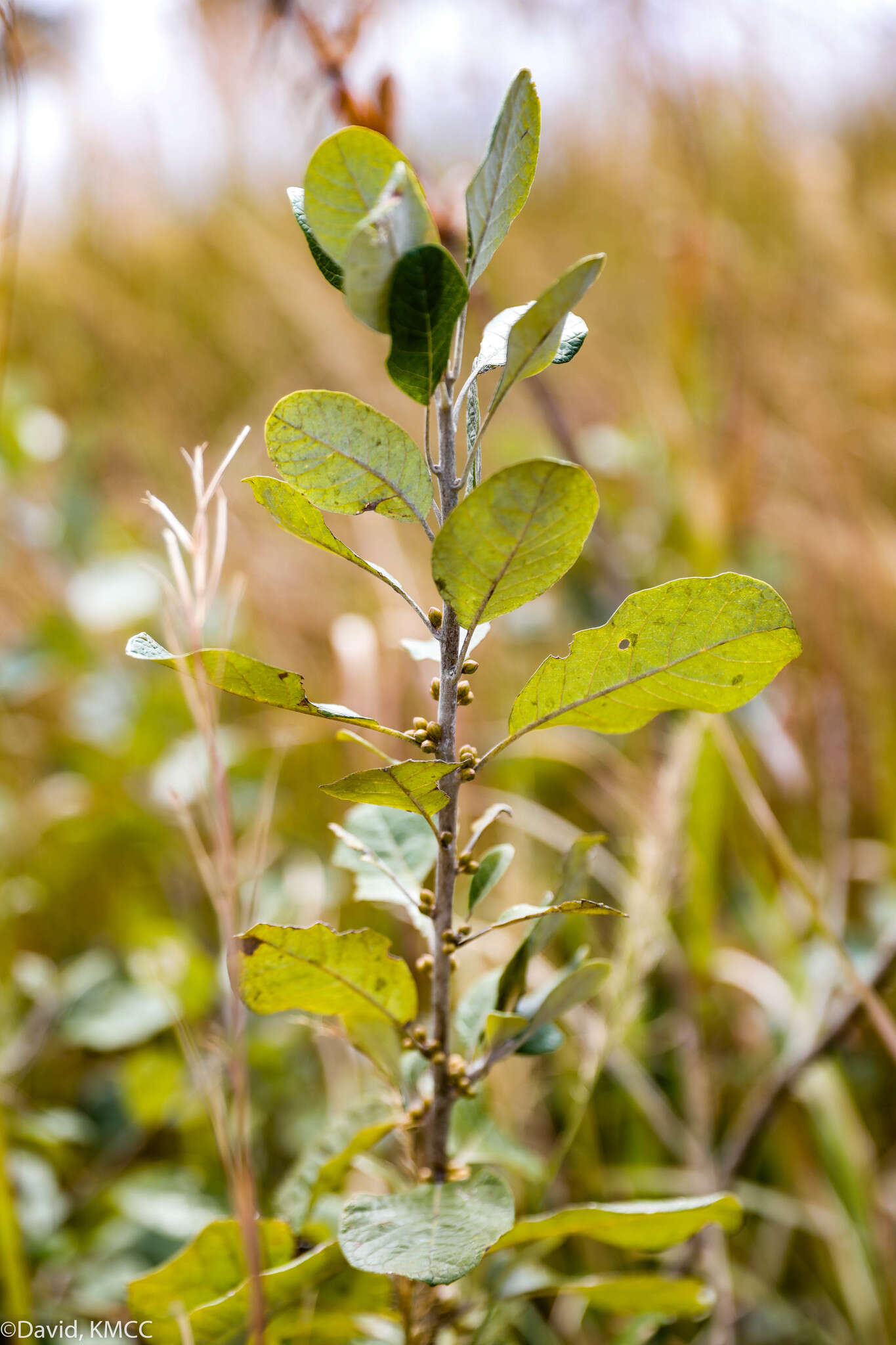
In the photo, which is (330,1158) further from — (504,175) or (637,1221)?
(504,175)

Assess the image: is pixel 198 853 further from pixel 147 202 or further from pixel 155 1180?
pixel 147 202

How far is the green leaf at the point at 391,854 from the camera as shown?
35 centimetres

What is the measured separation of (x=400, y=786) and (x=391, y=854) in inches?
4.4

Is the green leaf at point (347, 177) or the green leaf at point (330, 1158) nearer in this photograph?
the green leaf at point (347, 177)

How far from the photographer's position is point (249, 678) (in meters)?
0.27

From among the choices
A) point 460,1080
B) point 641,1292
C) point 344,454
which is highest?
point 344,454

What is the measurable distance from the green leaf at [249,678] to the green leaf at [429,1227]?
160 mm

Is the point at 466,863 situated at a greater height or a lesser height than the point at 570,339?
lesser

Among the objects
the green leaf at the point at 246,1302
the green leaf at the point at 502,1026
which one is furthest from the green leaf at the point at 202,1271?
the green leaf at the point at 502,1026

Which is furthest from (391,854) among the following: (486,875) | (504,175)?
(504,175)

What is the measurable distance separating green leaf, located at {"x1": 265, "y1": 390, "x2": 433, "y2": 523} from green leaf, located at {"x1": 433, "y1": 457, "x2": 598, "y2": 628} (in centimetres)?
4

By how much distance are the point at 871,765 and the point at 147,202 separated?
3092mm

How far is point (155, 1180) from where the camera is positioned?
0.59m

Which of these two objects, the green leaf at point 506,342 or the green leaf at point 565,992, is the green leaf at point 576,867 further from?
the green leaf at point 506,342
